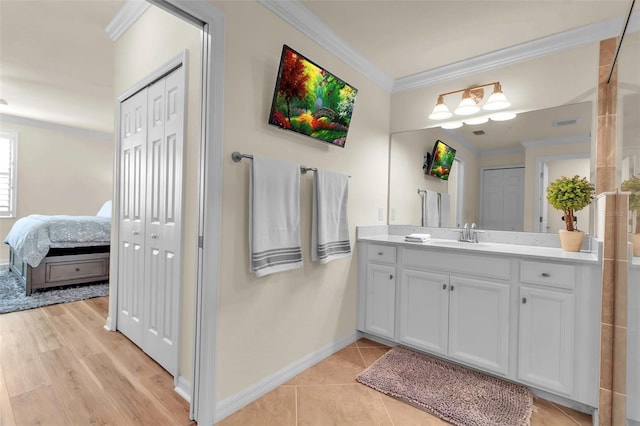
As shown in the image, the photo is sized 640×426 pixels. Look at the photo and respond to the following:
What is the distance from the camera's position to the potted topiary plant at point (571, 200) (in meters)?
2.01

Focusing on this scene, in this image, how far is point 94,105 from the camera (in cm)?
453

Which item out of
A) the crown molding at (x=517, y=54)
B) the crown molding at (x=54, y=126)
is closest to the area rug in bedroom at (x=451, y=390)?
the crown molding at (x=517, y=54)

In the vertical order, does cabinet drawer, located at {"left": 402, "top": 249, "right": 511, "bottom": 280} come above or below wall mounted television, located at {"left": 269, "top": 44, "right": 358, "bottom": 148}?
below

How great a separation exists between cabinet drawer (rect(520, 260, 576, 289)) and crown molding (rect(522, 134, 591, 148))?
967 mm

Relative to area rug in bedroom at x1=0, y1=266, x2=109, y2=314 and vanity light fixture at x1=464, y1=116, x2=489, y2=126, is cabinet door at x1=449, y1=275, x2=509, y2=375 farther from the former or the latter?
area rug in bedroom at x1=0, y1=266, x2=109, y2=314

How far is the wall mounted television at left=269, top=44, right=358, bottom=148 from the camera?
185 cm

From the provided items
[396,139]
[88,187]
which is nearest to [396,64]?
[396,139]

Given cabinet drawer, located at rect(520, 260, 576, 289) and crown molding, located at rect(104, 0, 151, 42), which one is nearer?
cabinet drawer, located at rect(520, 260, 576, 289)

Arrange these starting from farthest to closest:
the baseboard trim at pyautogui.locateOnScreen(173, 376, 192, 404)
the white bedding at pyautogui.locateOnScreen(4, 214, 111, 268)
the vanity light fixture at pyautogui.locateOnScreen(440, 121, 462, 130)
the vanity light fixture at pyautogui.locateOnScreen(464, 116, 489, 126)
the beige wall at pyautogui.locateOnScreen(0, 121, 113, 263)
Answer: the beige wall at pyautogui.locateOnScreen(0, 121, 113, 263), the white bedding at pyautogui.locateOnScreen(4, 214, 111, 268), the vanity light fixture at pyautogui.locateOnScreen(440, 121, 462, 130), the vanity light fixture at pyautogui.locateOnScreen(464, 116, 489, 126), the baseboard trim at pyautogui.locateOnScreen(173, 376, 192, 404)

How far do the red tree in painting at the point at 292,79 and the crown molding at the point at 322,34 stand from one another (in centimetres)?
31

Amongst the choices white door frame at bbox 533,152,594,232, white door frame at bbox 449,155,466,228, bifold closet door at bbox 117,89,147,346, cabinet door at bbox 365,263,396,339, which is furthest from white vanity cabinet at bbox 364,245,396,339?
bifold closet door at bbox 117,89,147,346

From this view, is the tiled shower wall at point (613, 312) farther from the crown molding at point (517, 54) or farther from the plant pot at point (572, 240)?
the crown molding at point (517, 54)

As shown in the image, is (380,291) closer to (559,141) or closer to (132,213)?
(559,141)

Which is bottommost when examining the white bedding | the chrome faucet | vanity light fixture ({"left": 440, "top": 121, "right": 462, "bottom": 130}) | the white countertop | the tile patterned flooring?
the tile patterned flooring
